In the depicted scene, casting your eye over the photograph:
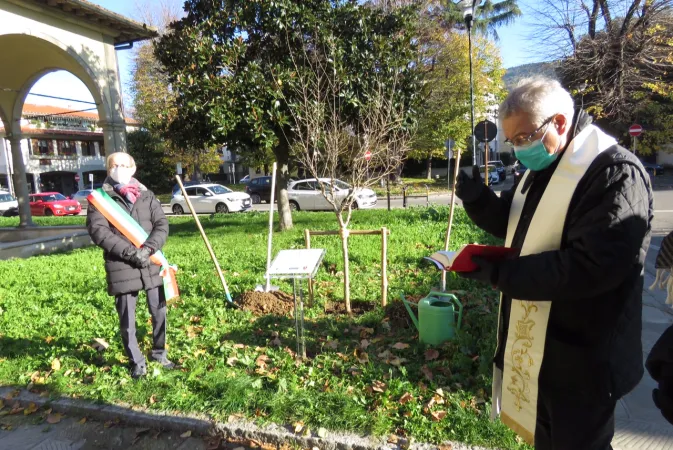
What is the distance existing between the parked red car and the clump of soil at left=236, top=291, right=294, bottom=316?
24.8 m

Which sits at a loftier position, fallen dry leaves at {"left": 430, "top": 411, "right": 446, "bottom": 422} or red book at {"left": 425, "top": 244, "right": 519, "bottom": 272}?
red book at {"left": 425, "top": 244, "right": 519, "bottom": 272}

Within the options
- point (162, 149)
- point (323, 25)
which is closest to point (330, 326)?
point (323, 25)

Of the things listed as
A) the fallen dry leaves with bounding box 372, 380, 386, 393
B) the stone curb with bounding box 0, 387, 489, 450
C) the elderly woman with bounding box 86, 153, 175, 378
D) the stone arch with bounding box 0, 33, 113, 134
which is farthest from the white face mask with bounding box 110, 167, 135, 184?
the stone arch with bounding box 0, 33, 113, 134

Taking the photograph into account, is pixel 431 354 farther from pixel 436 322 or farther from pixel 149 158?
pixel 149 158

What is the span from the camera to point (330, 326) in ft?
15.0

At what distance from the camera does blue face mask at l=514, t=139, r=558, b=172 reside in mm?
1778

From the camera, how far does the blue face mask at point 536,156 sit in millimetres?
1778

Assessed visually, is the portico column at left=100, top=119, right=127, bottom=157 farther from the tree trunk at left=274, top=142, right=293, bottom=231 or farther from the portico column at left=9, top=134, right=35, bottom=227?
the portico column at left=9, top=134, right=35, bottom=227

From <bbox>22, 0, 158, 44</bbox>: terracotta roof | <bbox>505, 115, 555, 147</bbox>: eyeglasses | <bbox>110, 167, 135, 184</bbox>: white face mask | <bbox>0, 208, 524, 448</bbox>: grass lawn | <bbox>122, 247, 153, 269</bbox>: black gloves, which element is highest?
<bbox>22, 0, 158, 44</bbox>: terracotta roof

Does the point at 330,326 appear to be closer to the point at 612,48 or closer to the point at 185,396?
the point at 185,396

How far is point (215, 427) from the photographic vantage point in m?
3.03

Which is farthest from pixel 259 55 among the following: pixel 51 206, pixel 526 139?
pixel 51 206

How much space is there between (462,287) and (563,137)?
402cm

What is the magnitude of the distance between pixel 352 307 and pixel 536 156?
3674 millimetres
